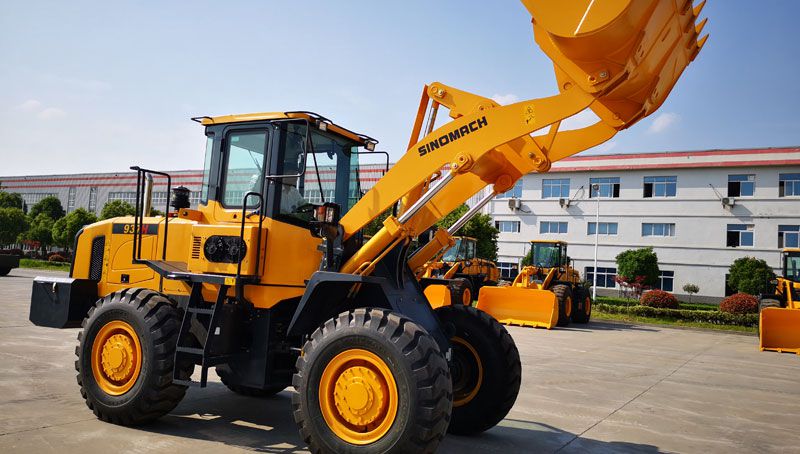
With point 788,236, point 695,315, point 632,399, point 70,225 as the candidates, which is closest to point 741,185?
point 788,236

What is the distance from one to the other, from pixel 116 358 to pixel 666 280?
146ft

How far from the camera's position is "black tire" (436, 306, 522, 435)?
589cm

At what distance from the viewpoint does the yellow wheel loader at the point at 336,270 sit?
14.7 ft

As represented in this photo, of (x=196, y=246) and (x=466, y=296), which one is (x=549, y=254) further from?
(x=196, y=246)

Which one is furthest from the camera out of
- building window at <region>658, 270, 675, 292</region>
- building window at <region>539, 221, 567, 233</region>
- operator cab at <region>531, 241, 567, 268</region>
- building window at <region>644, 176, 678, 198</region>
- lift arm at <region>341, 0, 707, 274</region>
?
building window at <region>539, 221, 567, 233</region>

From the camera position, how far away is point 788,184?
1626 inches

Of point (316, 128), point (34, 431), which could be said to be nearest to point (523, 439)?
point (316, 128)

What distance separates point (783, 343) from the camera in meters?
16.8

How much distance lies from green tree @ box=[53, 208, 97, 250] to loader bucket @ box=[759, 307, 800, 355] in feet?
168

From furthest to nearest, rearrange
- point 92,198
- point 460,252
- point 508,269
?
point 92,198
point 508,269
point 460,252

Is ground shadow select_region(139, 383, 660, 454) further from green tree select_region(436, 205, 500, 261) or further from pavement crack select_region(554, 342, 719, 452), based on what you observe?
green tree select_region(436, 205, 500, 261)

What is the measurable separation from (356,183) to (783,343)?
15.6 m

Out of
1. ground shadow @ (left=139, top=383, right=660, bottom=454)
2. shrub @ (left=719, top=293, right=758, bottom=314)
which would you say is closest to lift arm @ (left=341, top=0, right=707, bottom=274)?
ground shadow @ (left=139, top=383, right=660, bottom=454)

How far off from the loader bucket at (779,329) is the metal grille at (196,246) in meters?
16.2
